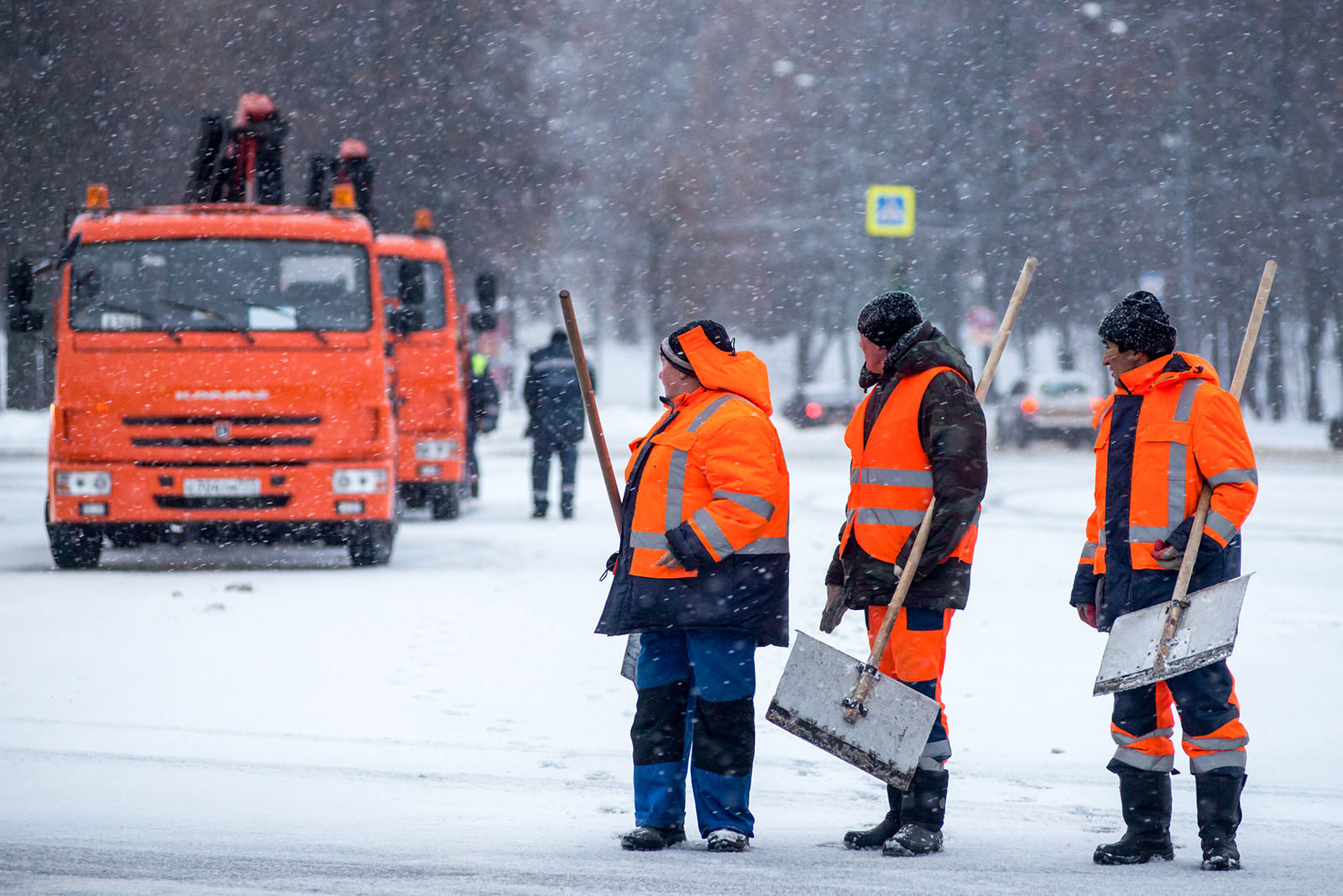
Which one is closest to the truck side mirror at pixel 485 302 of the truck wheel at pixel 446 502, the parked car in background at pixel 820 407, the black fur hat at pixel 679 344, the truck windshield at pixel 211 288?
the truck wheel at pixel 446 502

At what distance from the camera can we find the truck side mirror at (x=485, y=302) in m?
14.6

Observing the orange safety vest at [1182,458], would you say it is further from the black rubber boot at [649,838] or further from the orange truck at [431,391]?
the orange truck at [431,391]

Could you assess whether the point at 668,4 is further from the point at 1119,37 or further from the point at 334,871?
the point at 334,871

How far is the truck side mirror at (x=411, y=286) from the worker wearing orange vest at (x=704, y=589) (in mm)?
7813

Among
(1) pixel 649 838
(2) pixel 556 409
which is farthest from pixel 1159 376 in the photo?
(2) pixel 556 409

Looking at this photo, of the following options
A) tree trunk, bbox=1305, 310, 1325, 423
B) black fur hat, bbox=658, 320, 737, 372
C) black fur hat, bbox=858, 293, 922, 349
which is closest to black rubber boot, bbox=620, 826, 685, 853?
black fur hat, bbox=658, 320, 737, 372

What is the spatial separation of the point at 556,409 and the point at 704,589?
10588 mm

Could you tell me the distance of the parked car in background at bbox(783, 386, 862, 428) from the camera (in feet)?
140

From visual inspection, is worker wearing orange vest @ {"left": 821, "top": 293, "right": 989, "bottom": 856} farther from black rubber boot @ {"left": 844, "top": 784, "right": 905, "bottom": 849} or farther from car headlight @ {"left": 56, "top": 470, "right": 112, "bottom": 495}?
car headlight @ {"left": 56, "top": 470, "right": 112, "bottom": 495}

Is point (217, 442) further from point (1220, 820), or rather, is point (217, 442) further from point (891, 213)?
point (891, 213)

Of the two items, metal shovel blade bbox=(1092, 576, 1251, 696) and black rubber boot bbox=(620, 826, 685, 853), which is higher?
metal shovel blade bbox=(1092, 576, 1251, 696)

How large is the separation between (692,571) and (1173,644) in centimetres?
133

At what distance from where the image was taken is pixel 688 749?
16.4 ft

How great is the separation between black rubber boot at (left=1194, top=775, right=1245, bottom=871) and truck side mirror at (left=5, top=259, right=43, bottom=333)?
9.45 meters
